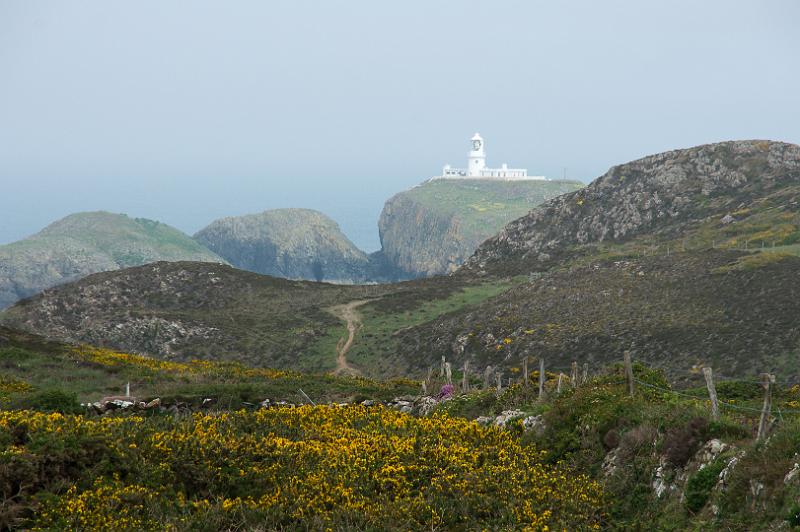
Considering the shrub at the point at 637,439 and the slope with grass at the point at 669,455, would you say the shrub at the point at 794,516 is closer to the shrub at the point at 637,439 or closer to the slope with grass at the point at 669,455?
the slope with grass at the point at 669,455

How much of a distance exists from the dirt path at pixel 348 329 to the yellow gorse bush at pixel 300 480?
41.2m

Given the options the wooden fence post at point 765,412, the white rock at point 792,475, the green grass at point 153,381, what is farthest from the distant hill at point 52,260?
the white rock at point 792,475

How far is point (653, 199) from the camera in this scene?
93812 millimetres

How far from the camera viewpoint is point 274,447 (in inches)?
645

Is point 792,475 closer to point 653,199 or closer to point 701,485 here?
point 701,485

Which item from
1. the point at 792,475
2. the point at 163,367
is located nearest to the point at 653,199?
the point at 163,367

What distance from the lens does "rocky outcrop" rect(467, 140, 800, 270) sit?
291 ft

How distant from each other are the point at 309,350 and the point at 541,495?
5132cm

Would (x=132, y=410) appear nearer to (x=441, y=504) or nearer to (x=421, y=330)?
(x=441, y=504)

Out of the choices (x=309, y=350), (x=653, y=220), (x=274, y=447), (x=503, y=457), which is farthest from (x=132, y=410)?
(x=653, y=220)

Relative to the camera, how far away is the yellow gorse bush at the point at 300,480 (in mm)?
13156

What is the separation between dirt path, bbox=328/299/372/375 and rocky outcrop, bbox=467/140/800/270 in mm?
24380

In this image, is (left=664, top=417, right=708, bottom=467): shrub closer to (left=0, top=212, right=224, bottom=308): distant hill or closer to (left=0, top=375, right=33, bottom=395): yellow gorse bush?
(left=0, top=375, right=33, bottom=395): yellow gorse bush

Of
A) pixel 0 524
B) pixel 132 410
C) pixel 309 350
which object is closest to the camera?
pixel 0 524
